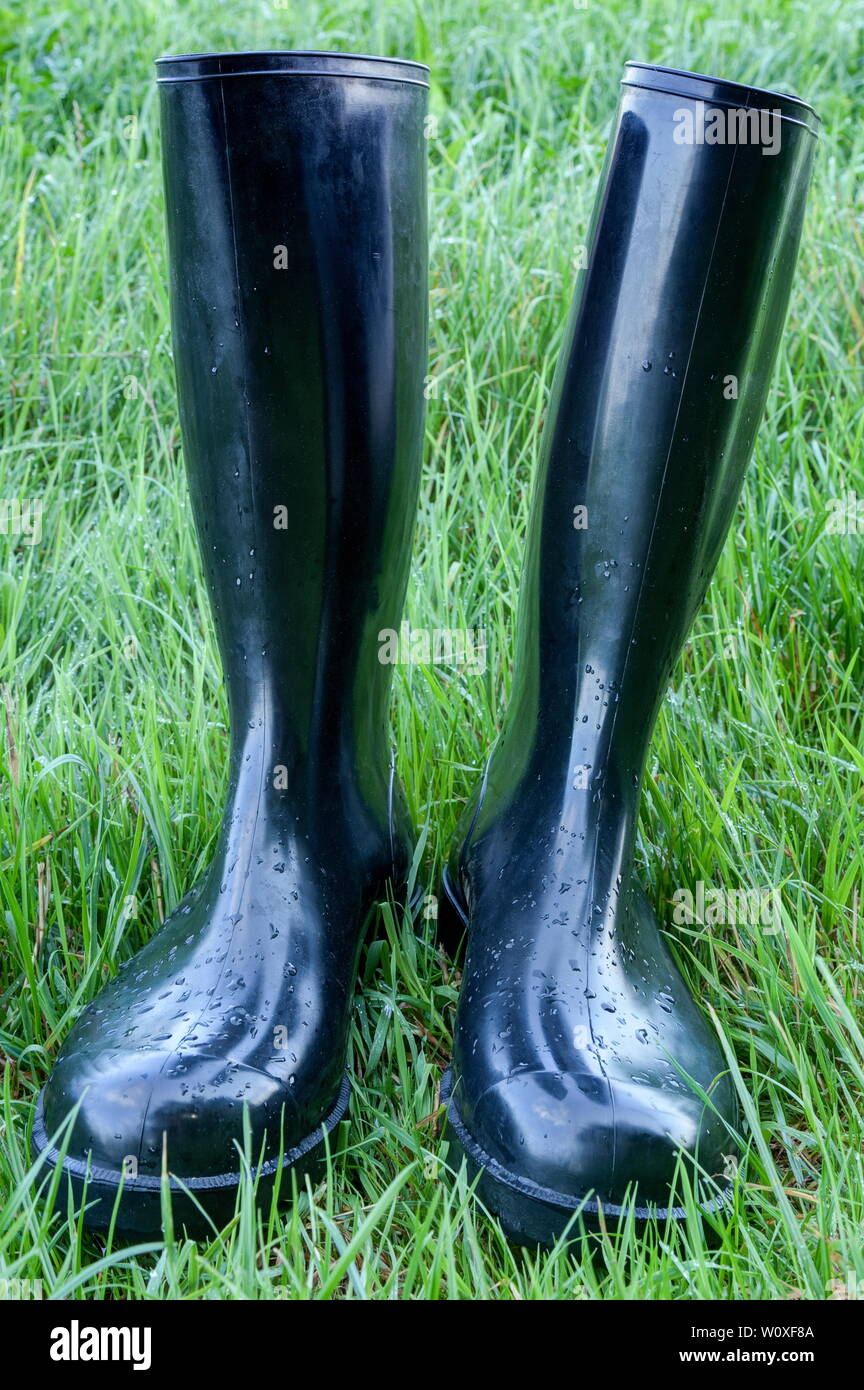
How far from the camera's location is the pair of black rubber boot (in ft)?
3.01

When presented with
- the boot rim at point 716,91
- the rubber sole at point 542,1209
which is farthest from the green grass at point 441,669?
the boot rim at point 716,91

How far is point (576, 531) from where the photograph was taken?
3.42ft

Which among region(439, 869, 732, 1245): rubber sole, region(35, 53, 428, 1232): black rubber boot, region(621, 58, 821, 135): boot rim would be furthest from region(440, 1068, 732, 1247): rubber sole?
region(621, 58, 821, 135): boot rim

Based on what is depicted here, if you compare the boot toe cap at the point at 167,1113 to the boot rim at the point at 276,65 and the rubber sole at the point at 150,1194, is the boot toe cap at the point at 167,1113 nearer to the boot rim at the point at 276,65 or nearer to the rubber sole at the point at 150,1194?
the rubber sole at the point at 150,1194

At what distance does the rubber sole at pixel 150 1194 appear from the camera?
2.95 feet

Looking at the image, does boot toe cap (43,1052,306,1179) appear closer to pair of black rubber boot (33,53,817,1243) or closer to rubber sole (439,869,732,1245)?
pair of black rubber boot (33,53,817,1243)

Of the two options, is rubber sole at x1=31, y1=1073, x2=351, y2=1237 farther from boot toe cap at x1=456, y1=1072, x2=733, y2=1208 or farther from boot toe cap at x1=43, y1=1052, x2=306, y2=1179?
boot toe cap at x1=456, y1=1072, x2=733, y2=1208

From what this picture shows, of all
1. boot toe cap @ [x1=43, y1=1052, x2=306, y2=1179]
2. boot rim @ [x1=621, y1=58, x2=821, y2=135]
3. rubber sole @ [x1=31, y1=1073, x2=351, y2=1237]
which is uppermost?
boot rim @ [x1=621, y1=58, x2=821, y2=135]

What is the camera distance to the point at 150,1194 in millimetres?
897

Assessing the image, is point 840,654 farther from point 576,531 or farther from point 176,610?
point 176,610

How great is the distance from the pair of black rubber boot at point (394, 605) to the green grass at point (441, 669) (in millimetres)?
64

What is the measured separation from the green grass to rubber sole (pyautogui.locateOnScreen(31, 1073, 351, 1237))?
2 cm

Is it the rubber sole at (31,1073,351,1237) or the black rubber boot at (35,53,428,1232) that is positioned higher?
the black rubber boot at (35,53,428,1232)

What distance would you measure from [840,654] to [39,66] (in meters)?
2.26
